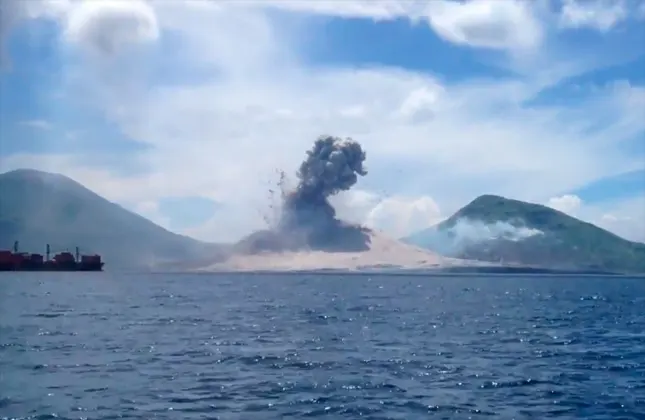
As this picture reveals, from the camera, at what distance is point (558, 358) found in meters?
46.0

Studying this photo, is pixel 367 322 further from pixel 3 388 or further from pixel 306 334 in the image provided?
pixel 3 388

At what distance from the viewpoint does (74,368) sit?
38.6m

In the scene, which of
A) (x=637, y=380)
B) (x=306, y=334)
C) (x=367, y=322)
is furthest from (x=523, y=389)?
(x=367, y=322)

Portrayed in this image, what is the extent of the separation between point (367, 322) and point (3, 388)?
141 feet

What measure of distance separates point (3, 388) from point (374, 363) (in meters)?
19.3

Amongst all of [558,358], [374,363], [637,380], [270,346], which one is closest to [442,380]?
[374,363]

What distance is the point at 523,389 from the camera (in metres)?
34.5

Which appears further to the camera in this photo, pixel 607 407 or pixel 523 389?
pixel 523 389

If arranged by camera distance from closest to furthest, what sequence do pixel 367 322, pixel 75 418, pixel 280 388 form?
pixel 75 418 → pixel 280 388 → pixel 367 322

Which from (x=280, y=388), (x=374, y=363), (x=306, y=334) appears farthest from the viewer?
(x=306, y=334)

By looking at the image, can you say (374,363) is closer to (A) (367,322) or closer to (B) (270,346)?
(B) (270,346)

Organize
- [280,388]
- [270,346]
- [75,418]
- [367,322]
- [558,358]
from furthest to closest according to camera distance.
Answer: [367,322], [270,346], [558,358], [280,388], [75,418]

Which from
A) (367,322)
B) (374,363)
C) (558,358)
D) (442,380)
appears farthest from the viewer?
(367,322)

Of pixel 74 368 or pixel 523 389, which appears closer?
pixel 523 389
